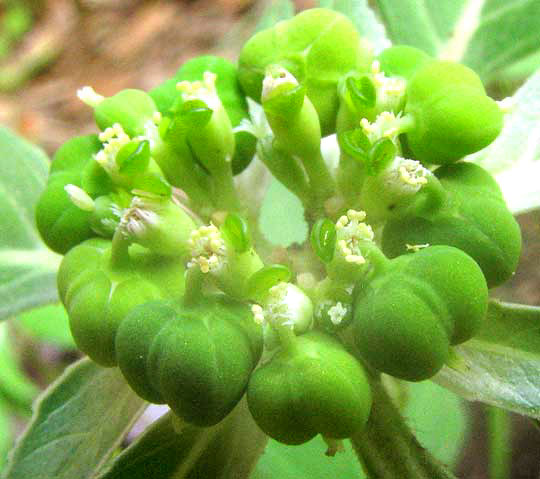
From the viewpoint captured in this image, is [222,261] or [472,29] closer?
[222,261]

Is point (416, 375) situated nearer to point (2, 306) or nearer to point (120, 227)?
point (120, 227)

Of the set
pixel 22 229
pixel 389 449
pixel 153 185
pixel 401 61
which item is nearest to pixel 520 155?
pixel 401 61

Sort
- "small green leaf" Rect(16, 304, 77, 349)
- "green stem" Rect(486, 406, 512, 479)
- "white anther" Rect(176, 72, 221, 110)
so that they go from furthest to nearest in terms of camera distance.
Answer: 1. "small green leaf" Rect(16, 304, 77, 349)
2. "green stem" Rect(486, 406, 512, 479)
3. "white anther" Rect(176, 72, 221, 110)

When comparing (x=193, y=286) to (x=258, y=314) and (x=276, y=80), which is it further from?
(x=276, y=80)

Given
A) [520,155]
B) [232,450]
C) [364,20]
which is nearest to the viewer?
[232,450]

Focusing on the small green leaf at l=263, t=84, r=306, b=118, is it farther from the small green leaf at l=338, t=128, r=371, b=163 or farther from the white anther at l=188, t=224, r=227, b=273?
the white anther at l=188, t=224, r=227, b=273

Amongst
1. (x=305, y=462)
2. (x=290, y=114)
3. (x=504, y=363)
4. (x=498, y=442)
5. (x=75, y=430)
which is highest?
(x=290, y=114)

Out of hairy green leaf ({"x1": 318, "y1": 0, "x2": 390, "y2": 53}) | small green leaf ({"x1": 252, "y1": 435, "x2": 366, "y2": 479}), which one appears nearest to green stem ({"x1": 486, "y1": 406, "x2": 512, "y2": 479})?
small green leaf ({"x1": 252, "y1": 435, "x2": 366, "y2": 479})

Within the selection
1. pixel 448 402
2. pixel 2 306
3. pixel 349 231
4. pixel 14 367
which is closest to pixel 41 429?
pixel 2 306
